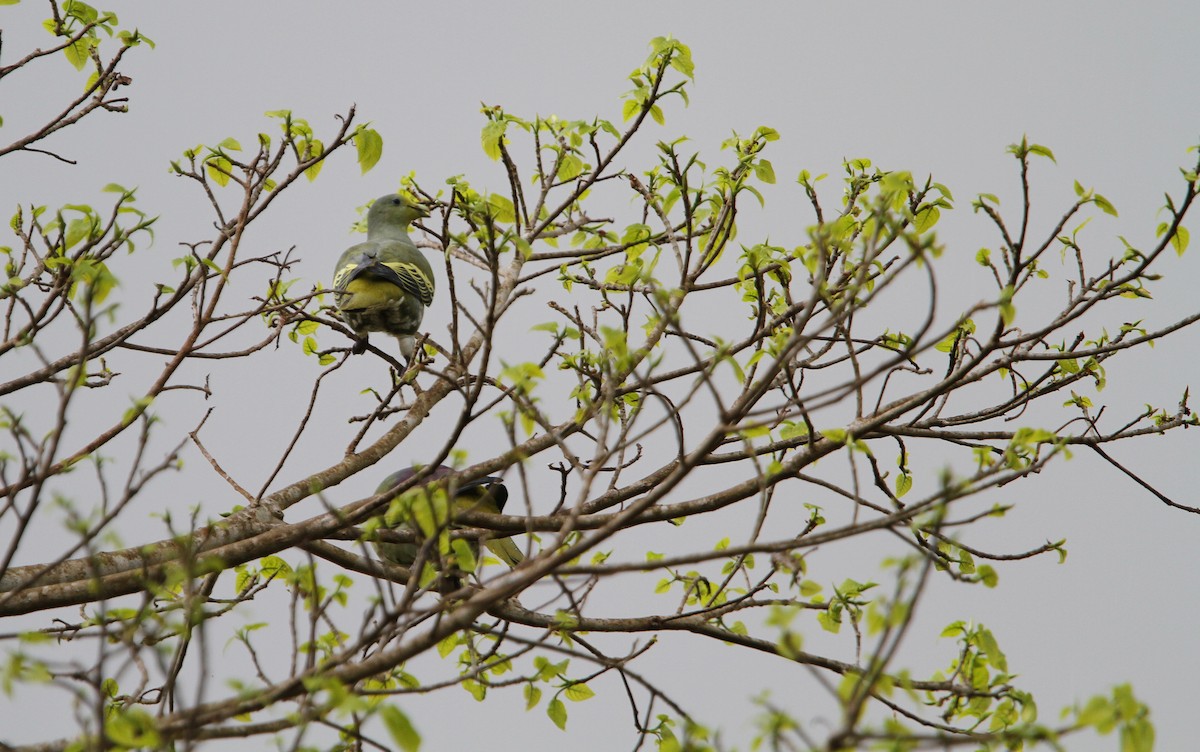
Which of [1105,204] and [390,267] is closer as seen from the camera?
[1105,204]

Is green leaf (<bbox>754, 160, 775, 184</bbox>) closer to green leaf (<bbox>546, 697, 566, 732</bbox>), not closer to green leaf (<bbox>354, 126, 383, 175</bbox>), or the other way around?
green leaf (<bbox>354, 126, 383, 175</bbox>)

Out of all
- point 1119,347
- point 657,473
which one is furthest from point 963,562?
point 657,473

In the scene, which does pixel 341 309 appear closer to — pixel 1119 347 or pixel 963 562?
pixel 963 562

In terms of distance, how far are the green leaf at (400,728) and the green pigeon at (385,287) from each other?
2246mm

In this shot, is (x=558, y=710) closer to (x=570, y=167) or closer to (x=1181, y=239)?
(x=570, y=167)

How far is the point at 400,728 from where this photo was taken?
56.6 inches

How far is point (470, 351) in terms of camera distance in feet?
11.2

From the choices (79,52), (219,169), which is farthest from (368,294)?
(79,52)

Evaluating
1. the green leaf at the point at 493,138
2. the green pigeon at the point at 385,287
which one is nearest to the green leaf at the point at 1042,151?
the green leaf at the point at 493,138

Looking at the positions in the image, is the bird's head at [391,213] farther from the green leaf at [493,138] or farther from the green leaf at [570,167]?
the green leaf at [493,138]

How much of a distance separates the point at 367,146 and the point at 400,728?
73.0 inches

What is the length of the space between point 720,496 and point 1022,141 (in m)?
0.99

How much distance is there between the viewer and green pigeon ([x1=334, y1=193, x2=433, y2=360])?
12.0 feet

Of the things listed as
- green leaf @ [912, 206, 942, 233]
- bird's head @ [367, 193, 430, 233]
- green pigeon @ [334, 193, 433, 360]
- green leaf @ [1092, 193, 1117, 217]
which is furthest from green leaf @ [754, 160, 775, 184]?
bird's head @ [367, 193, 430, 233]
